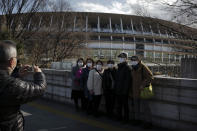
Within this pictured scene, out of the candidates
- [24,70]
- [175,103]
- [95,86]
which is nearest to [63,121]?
Answer: [95,86]

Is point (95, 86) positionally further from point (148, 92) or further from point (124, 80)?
point (148, 92)

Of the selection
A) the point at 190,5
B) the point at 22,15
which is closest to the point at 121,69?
the point at 190,5

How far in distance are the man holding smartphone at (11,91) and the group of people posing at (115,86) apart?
11.8 feet

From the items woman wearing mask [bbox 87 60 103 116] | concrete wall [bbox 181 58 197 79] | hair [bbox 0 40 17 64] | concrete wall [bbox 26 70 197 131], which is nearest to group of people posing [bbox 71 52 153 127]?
woman wearing mask [bbox 87 60 103 116]

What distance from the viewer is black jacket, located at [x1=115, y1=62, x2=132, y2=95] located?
571 centimetres

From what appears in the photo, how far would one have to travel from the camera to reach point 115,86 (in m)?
6.07

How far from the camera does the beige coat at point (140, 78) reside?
207 inches

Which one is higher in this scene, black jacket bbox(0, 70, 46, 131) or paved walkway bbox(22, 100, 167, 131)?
black jacket bbox(0, 70, 46, 131)

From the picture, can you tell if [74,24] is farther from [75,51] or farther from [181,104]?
[181,104]

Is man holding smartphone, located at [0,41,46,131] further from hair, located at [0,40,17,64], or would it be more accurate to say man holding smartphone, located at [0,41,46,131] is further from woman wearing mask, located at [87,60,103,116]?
woman wearing mask, located at [87,60,103,116]

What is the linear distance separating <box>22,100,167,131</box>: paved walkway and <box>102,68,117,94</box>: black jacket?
0.84 m

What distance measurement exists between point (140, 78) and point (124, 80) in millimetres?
480

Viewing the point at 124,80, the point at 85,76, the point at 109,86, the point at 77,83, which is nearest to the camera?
the point at 124,80

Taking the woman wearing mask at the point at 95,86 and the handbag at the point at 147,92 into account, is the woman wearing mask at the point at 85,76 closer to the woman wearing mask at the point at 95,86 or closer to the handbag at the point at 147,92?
the woman wearing mask at the point at 95,86
